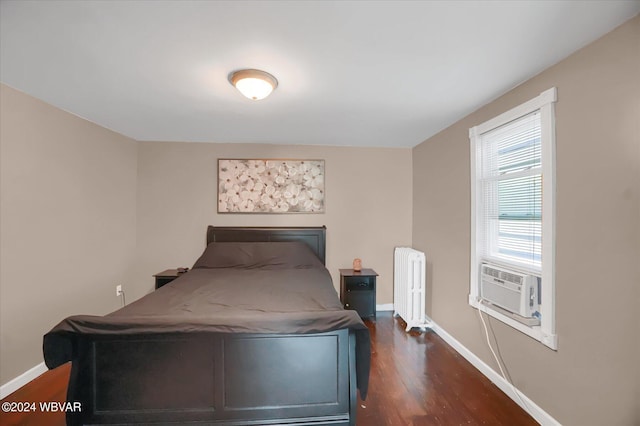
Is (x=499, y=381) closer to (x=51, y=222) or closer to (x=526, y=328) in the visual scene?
(x=526, y=328)

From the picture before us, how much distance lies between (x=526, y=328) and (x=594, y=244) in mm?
722

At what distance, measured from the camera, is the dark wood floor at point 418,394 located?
1.68 m

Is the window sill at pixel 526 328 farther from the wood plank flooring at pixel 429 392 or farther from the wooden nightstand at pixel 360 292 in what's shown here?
the wooden nightstand at pixel 360 292

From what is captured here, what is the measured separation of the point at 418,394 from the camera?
6.30 ft

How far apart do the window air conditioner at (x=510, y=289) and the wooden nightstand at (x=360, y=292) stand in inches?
51.4

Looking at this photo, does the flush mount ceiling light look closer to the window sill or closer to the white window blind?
the white window blind

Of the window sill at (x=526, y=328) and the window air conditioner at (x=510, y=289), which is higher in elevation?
the window air conditioner at (x=510, y=289)

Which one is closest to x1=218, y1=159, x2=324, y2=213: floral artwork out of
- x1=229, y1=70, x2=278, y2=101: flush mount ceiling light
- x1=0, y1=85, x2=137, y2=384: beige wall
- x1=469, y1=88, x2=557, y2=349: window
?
x1=0, y1=85, x2=137, y2=384: beige wall

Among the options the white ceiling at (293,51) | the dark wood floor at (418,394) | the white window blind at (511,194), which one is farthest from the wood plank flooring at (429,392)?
the white ceiling at (293,51)

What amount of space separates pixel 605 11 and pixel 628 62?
0.90 ft

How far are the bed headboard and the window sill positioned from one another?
184 centimetres

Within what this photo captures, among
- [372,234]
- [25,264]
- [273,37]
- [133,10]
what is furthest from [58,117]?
[372,234]

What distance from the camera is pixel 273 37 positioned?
4.50ft

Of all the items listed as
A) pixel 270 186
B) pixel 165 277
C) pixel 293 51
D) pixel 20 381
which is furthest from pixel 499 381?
pixel 20 381
